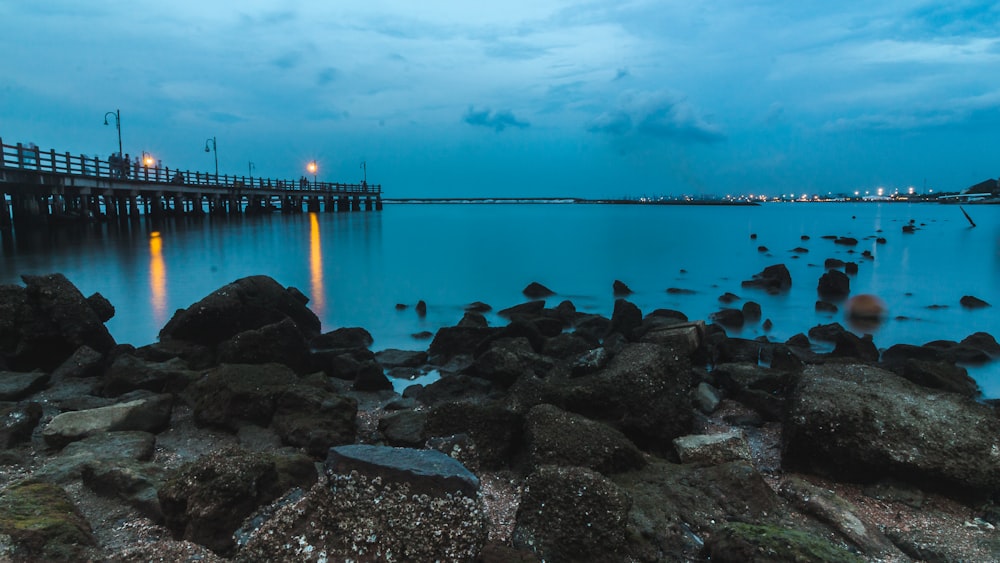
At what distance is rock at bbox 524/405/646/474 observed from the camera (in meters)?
4.83

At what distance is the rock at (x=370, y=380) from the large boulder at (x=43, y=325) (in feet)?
13.0

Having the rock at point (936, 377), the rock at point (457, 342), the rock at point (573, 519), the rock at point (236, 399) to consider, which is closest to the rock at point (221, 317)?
the rock at point (457, 342)

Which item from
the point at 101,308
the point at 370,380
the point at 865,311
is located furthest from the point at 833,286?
the point at 101,308

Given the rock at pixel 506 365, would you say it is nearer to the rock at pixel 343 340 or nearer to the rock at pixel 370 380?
the rock at pixel 370 380

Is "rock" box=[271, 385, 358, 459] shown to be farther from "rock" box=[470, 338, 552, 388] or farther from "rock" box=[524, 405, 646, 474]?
"rock" box=[470, 338, 552, 388]

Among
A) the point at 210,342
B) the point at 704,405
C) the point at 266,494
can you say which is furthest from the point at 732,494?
the point at 210,342

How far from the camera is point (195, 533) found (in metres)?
3.62

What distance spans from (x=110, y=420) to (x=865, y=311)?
1785 cm

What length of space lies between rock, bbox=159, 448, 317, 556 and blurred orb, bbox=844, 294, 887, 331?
48.8 ft

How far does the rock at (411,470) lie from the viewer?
135 inches

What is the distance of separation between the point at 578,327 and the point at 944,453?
8220 mm

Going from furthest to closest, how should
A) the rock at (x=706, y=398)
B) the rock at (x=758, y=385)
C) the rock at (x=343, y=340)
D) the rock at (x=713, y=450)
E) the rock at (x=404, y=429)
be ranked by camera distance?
the rock at (x=343, y=340) < the rock at (x=706, y=398) < the rock at (x=758, y=385) < the rock at (x=404, y=429) < the rock at (x=713, y=450)

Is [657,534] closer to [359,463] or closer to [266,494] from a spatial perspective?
[359,463]

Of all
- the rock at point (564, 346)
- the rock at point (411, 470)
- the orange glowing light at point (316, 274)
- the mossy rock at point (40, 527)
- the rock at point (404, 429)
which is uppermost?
the rock at point (411, 470)
